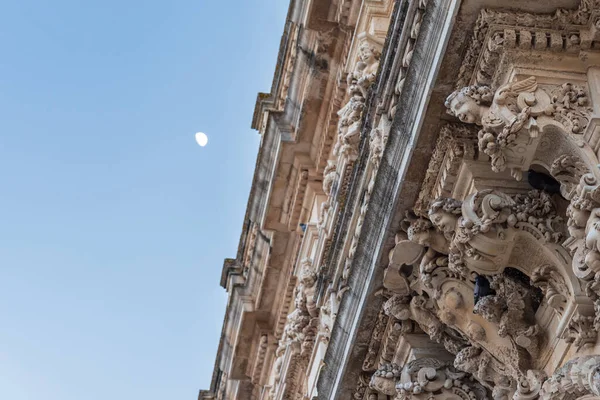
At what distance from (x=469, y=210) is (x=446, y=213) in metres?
0.25

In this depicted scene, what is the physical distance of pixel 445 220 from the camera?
742 cm

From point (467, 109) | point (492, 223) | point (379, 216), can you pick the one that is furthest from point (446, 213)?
point (379, 216)

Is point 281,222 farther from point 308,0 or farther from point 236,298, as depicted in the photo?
point 308,0

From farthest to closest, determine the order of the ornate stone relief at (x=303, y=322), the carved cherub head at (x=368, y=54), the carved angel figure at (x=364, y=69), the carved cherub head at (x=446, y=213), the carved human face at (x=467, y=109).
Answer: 1. the ornate stone relief at (x=303, y=322)
2. the carved cherub head at (x=368, y=54)
3. the carved angel figure at (x=364, y=69)
4. the carved cherub head at (x=446, y=213)
5. the carved human face at (x=467, y=109)

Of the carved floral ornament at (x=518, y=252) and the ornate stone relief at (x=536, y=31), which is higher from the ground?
the ornate stone relief at (x=536, y=31)

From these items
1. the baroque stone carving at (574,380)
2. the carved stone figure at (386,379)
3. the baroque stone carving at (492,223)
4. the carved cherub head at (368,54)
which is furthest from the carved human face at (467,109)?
the carved cherub head at (368,54)

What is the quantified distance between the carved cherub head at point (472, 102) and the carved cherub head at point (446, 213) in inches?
32.4

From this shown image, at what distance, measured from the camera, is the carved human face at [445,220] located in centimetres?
741

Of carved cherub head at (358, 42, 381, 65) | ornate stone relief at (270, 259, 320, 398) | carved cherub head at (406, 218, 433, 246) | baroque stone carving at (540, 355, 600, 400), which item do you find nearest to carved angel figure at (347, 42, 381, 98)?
carved cherub head at (358, 42, 381, 65)

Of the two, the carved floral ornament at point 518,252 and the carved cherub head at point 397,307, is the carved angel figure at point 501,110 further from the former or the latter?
the carved cherub head at point 397,307

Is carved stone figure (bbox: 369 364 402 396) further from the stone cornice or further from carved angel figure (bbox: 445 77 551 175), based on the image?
carved angel figure (bbox: 445 77 551 175)

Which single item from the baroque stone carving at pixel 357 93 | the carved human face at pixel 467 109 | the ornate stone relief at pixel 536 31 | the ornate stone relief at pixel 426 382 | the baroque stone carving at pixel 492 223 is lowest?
the ornate stone relief at pixel 426 382

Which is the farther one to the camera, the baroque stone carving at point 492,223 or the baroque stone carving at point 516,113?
the baroque stone carving at point 492,223

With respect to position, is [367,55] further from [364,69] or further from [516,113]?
[516,113]
